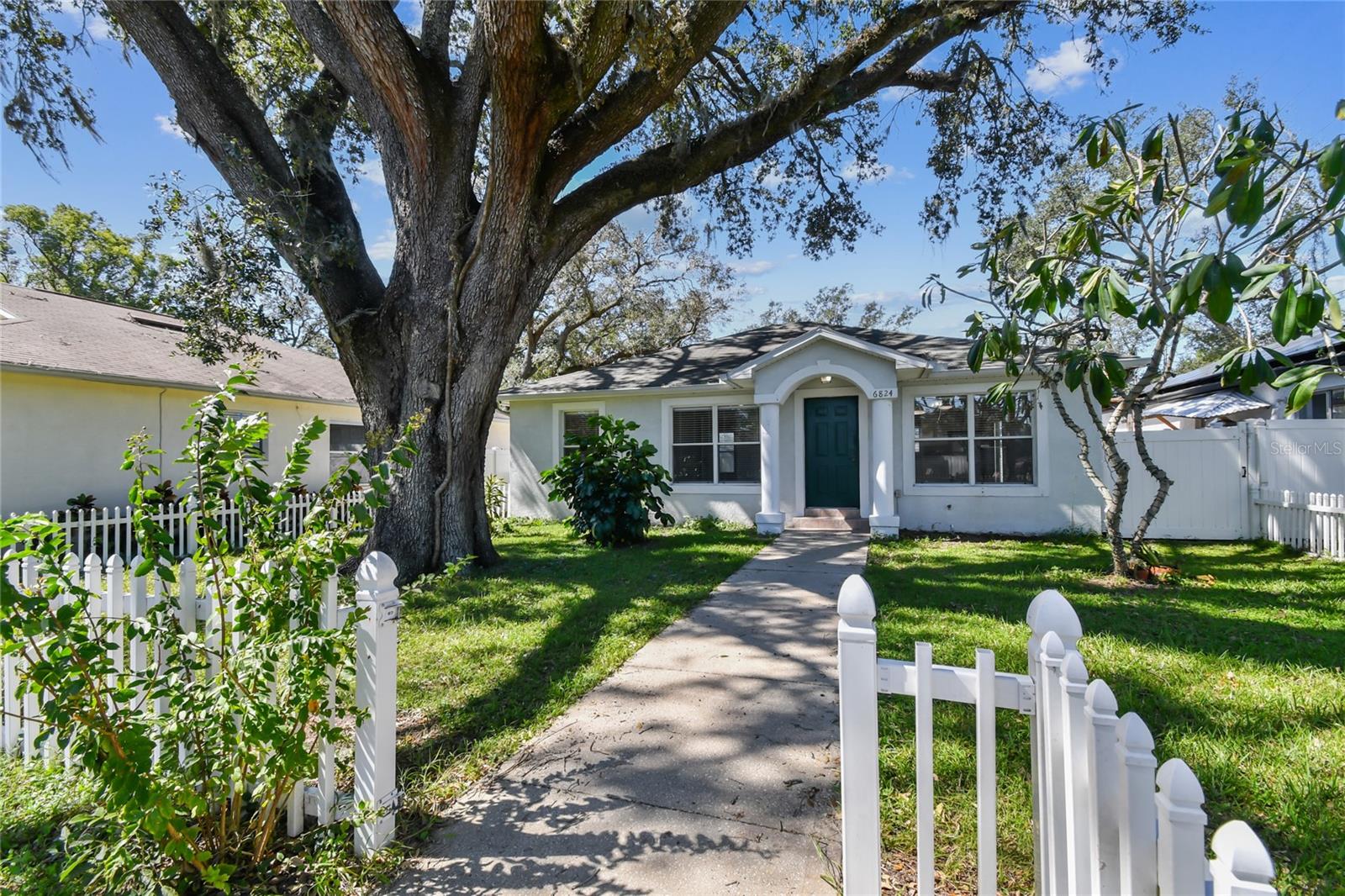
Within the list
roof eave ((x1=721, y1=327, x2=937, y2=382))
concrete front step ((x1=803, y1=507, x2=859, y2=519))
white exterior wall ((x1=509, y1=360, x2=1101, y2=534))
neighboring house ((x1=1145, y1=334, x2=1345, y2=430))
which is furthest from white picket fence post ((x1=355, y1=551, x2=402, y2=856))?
neighboring house ((x1=1145, y1=334, x2=1345, y2=430))

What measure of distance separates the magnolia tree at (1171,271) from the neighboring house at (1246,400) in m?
3.51

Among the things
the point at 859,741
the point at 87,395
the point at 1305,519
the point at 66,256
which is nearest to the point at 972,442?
the point at 1305,519

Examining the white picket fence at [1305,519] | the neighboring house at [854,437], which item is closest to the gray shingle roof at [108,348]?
the neighboring house at [854,437]

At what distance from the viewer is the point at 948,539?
9.77 meters

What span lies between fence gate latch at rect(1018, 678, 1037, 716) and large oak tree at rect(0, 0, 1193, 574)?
16.5ft

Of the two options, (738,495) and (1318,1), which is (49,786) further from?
(1318,1)

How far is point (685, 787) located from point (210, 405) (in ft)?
8.23

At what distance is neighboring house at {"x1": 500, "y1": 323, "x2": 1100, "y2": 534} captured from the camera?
9.74 m

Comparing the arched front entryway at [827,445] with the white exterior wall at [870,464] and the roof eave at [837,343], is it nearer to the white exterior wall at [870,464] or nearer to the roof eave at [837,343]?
the white exterior wall at [870,464]

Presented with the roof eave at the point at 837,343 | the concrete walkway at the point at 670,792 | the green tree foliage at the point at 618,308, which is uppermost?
the green tree foliage at the point at 618,308

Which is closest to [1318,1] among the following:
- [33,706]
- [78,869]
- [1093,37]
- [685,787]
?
[1093,37]

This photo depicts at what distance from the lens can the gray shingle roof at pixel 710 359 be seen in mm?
11055

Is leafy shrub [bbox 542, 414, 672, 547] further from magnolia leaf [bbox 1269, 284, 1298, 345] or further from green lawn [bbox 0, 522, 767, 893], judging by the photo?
magnolia leaf [bbox 1269, 284, 1298, 345]

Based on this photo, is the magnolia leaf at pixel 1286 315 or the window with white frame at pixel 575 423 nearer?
the magnolia leaf at pixel 1286 315
